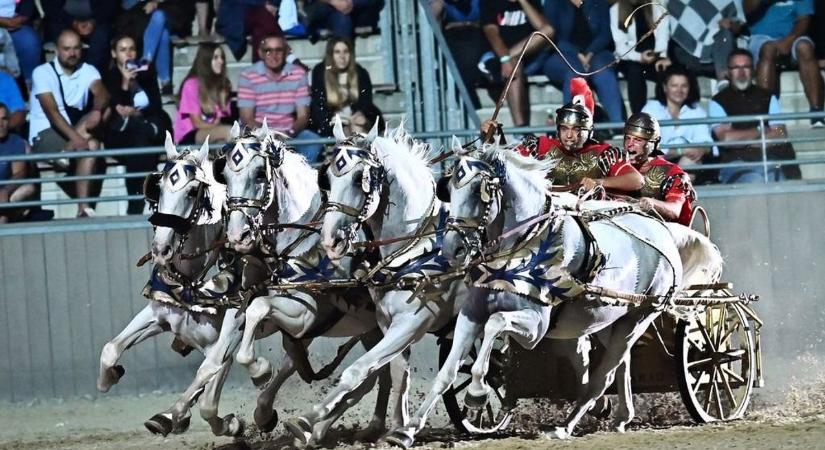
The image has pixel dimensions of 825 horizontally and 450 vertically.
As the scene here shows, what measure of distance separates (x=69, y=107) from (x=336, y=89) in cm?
206

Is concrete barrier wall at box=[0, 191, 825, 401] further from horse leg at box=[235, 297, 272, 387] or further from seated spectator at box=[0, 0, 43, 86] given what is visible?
horse leg at box=[235, 297, 272, 387]

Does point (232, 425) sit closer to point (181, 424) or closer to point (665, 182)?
point (181, 424)

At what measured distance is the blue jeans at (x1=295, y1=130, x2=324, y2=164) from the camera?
11.6 m

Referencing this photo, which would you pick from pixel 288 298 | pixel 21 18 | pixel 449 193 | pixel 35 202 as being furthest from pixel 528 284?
pixel 21 18

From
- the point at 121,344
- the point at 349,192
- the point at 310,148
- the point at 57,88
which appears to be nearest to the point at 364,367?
the point at 349,192

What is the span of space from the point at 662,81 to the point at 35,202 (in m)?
5.04

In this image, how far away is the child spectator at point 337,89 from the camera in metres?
11.9

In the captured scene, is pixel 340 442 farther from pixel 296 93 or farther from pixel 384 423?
pixel 296 93

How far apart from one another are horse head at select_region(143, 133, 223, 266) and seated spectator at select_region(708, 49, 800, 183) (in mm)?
5780

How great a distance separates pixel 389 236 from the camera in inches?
278

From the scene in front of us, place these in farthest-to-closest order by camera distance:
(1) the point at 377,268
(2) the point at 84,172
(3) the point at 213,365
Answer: (2) the point at 84,172
(3) the point at 213,365
(1) the point at 377,268

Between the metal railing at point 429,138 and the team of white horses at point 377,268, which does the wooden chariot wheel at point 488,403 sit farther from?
the metal railing at point 429,138

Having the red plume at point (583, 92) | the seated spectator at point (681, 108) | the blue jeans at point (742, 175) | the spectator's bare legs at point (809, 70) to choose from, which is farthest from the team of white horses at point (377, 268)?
the spectator's bare legs at point (809, 70)

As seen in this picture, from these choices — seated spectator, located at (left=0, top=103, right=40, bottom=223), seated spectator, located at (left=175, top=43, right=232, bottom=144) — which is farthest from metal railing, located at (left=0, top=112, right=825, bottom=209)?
seated spectator, located at (left=175, top=43, right=232, bottom=144)
